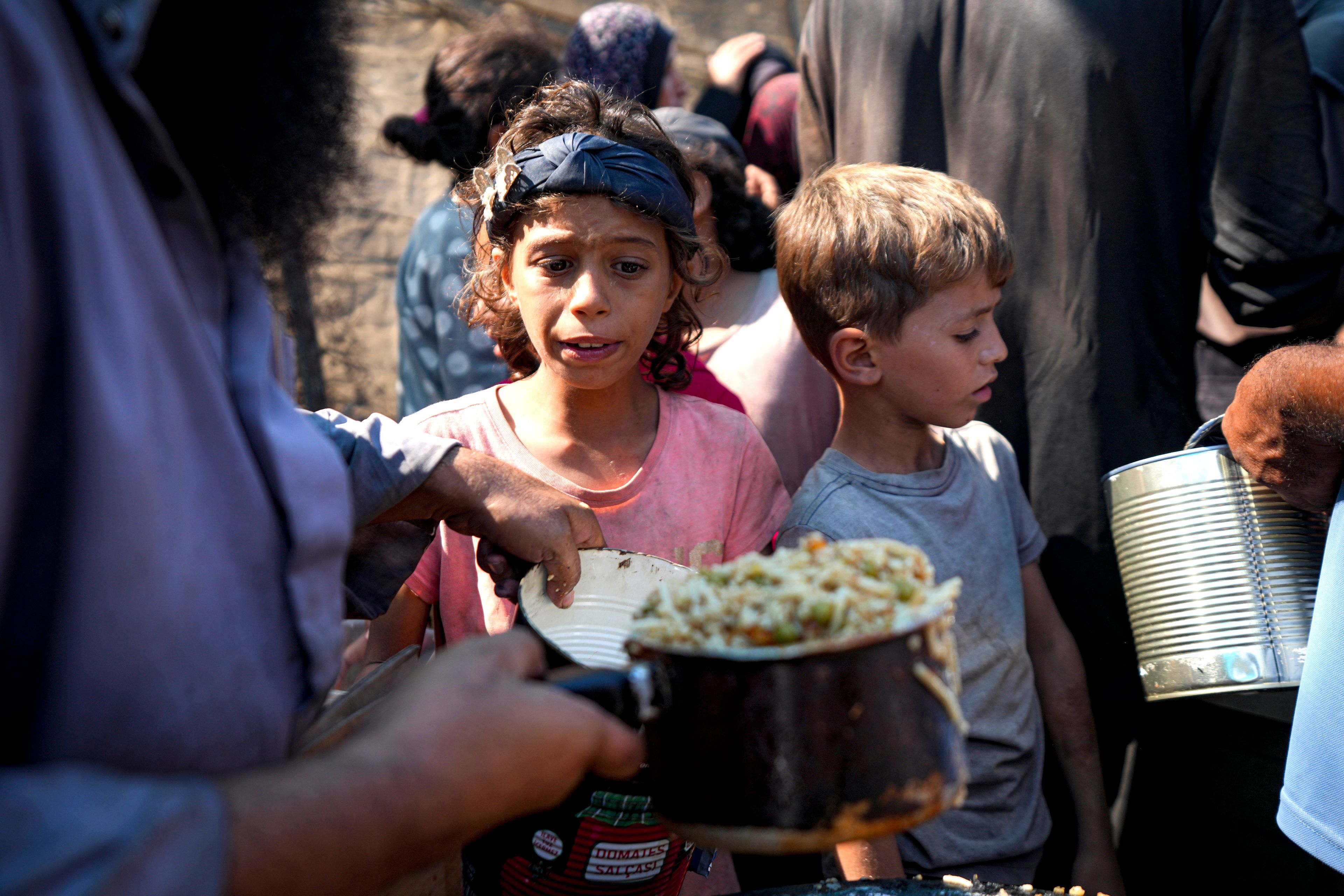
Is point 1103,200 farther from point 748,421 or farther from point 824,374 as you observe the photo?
point 748,421

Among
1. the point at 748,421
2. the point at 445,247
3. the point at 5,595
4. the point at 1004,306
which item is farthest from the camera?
the point at 445,247

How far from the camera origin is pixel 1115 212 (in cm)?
241

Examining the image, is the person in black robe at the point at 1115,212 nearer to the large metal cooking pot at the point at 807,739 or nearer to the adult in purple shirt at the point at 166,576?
the large metal cooking pot at the point at 807,739

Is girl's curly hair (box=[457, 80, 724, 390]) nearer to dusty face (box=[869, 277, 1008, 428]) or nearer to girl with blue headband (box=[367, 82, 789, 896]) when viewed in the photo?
girl with blue headband (box=[367, 82, 789, 896])

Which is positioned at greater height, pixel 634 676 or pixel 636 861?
pixel 634 676

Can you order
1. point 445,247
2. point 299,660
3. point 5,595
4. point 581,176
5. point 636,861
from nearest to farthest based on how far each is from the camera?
point 5,595
point 299,660
point 636,861
point 581,176
point 445,247

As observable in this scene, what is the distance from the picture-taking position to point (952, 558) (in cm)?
213

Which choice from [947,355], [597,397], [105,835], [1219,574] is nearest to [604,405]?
[597,397]

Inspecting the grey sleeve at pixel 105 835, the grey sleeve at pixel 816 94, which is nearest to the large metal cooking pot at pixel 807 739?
the grey sleeve at pixel 105 835

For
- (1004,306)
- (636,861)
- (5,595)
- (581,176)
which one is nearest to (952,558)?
(1004,306)

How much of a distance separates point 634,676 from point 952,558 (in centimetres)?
121

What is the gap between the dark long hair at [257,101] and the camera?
1091 mm

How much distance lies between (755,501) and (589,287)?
604mm

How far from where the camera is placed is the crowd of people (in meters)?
0.85
